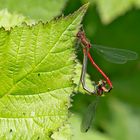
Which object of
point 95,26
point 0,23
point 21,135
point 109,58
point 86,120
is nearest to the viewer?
point 21,135

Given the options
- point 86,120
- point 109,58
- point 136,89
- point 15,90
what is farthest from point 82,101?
point 15,90

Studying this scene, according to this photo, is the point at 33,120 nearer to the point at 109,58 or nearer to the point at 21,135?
the point at 21,135

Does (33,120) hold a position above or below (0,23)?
below

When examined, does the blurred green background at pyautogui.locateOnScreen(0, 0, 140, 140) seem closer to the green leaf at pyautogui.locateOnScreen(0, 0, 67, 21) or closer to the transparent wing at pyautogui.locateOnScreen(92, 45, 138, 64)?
the transparent wing at pyautogui.locateOnScreen(92, 45, 138, 64)

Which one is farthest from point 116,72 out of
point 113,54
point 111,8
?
point 113,54

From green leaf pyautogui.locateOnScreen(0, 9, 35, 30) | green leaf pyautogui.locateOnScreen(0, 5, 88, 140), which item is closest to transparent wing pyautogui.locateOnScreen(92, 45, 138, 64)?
green leaf pyautogui.locateOnScreen(0, 9, 35, 30)

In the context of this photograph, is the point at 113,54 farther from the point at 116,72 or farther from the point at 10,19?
the point at 116,72
